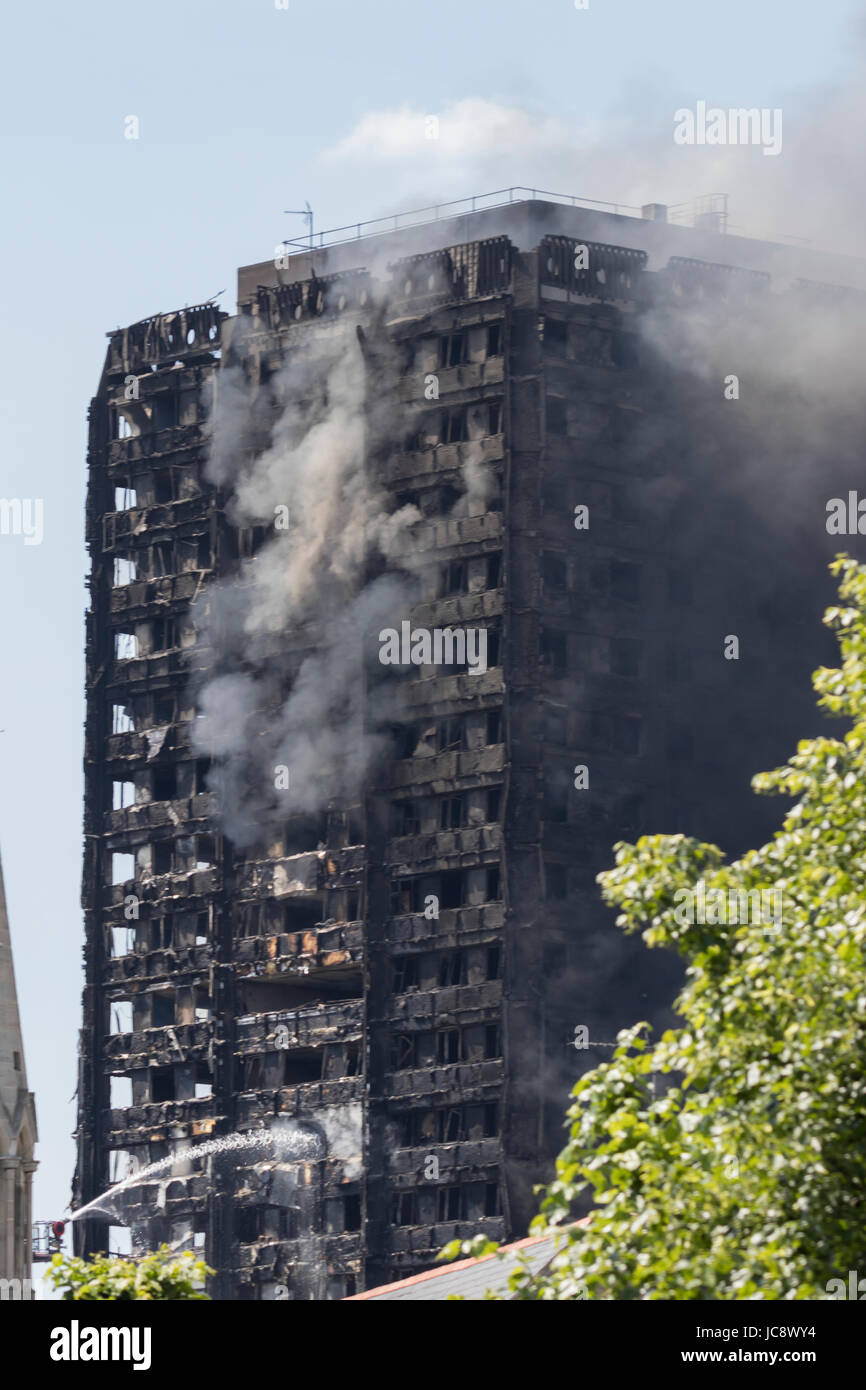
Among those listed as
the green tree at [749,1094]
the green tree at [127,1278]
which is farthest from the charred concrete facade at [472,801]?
the green tree at [749,1094]

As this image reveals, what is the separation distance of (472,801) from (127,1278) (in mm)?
104277

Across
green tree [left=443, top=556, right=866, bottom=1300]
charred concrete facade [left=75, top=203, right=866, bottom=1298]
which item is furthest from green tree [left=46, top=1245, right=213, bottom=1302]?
charred concrete facade [left=75, top=203, right=866, bottom=1298]

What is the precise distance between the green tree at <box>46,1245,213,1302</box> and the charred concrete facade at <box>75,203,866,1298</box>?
305ft

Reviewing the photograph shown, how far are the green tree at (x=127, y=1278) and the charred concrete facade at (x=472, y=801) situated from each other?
93.0 m

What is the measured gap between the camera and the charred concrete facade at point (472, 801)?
521 ft

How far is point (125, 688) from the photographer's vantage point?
18125 centimetres

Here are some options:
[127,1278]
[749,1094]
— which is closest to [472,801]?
[127,1278]

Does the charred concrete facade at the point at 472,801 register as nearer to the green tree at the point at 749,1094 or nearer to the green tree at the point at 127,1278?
the green tree at the point at 127,1278

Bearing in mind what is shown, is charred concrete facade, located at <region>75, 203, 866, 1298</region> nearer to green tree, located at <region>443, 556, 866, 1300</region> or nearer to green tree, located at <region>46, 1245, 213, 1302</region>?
green tree, located at <region>46, 1245, 213, 1302</region>

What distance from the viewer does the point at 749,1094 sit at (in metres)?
45.7

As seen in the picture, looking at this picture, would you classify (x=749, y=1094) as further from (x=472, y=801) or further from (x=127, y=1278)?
(x=472, y=801)

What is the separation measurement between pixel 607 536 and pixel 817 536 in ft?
42.2

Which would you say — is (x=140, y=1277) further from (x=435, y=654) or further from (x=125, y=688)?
(x=125, y=688)
